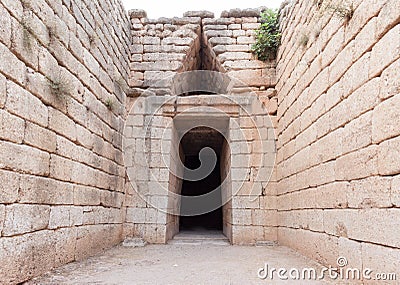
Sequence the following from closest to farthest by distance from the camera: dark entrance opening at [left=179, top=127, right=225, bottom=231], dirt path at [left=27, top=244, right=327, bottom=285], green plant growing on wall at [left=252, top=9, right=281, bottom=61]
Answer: dirt path at [left=27, top=244, right=327, bottom=285] → green plant growing on wall at [left=252, top=9, right=281, bottom=61] → dark entrance opening at [left=179, top=127, right=225, bottom=231]

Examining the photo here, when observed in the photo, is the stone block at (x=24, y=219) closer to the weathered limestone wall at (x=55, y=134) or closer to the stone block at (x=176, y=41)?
the weathered limestone wall at (x=55, y=134)

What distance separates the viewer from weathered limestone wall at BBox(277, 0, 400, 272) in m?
2.55

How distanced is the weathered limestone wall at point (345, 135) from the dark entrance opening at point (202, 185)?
3.61m

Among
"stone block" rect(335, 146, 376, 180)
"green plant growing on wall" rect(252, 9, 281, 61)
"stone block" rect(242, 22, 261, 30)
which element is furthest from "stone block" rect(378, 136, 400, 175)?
"stone block" rect(242, 22, 261, 30)

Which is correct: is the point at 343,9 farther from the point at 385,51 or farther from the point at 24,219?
the point at 24,219

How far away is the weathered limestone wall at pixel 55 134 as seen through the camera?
281 centimetres

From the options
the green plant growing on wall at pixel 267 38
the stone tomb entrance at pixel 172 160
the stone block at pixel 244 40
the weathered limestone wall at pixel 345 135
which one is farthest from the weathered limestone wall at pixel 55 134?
the weathered limestone wall at pixel 345 135

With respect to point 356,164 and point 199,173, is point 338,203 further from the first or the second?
point 199,173

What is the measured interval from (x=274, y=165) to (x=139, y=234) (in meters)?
2.95

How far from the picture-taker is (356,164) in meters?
3.09

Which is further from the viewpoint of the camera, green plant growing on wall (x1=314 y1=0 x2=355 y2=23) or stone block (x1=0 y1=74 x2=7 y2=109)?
green plant growing on wall (x1=314 y1=0 x2=355 y2=23)

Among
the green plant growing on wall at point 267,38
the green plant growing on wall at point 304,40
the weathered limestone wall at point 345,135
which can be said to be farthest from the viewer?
the green plant growing on wall at point 267,38

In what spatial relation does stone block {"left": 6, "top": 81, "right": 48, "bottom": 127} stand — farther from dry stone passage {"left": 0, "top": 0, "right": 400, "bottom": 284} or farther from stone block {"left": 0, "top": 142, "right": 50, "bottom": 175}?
stone block {"left": 0, "top": 142, "right": 50, "bottom": 175}

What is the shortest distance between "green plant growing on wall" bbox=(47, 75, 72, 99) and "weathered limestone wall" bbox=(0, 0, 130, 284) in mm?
12
